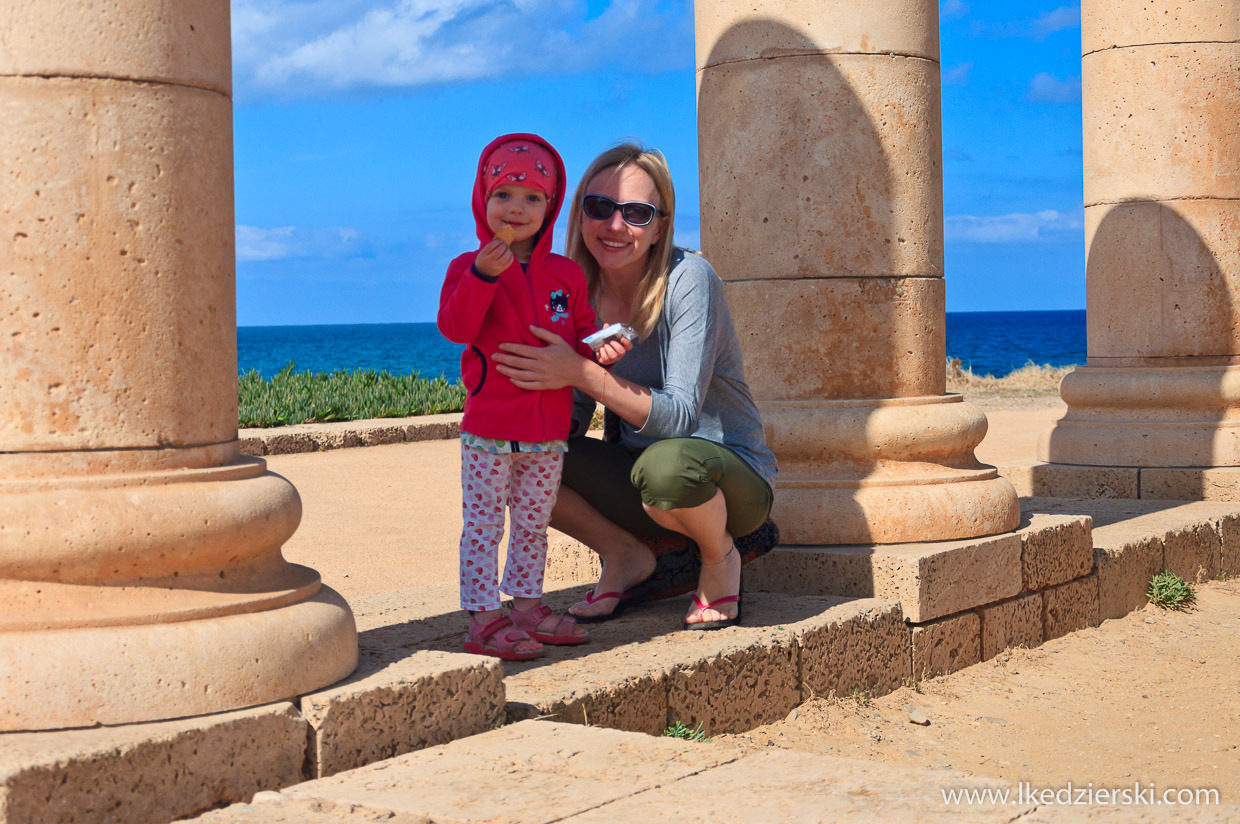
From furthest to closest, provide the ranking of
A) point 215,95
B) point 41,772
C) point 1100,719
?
point 1100,719 → point 215,95 → point 41,772

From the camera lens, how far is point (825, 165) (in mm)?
5320

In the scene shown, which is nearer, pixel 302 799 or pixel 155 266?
pixel 302 799

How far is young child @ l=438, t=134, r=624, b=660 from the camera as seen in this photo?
12.8 ft

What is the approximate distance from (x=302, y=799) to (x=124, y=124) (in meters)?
1.59

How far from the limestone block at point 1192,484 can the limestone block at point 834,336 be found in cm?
298

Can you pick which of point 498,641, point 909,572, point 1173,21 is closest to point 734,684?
point 498,641

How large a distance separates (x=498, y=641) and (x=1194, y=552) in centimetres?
444

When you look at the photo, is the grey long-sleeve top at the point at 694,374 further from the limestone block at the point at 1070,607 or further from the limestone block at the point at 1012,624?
the limestone block at the point at 1070,607

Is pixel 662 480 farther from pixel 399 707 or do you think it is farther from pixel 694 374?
pixel 399 707

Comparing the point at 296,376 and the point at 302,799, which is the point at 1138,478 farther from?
the point at 296,376

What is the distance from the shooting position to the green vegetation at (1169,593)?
6.46 metres

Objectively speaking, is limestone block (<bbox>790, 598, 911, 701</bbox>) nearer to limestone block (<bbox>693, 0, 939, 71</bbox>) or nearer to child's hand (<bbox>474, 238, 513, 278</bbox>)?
child's hand (<bbox>474, 238, 513, 278</bbox>)

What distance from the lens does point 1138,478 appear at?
25.6 feet

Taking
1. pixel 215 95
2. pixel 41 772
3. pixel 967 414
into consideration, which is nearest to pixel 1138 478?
pixel 967 414
